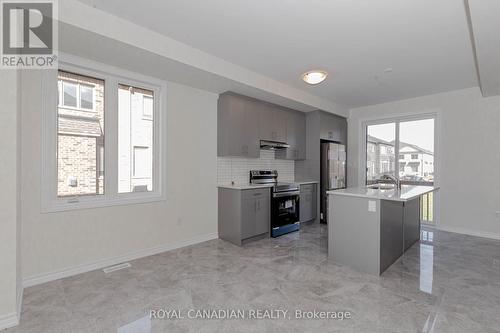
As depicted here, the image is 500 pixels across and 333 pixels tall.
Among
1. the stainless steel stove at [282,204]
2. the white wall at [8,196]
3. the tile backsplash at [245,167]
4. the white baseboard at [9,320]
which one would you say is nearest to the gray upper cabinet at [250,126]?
the tile backsplash at [245,167]

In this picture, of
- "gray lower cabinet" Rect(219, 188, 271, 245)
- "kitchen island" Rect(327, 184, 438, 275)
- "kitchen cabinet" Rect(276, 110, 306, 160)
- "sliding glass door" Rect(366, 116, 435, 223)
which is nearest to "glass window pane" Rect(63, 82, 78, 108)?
"gray lower cabinet" Rect(219, 188, 271, 245)

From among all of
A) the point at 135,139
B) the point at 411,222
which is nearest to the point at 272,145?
the point at 135,139

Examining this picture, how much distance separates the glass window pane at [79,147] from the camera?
2766mm

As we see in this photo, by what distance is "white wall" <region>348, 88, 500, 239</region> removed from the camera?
4.14 meters

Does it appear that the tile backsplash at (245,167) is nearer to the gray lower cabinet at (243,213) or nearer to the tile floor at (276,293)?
the gray lower cabinet at (243,213)

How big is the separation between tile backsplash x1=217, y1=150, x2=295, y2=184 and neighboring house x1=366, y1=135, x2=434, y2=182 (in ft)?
6.63

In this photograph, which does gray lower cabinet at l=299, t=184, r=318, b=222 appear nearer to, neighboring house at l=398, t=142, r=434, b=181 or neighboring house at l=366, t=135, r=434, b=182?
neighboring house at l=366, t=135, r=434, b=182

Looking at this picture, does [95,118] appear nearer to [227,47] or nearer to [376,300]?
[227,47]

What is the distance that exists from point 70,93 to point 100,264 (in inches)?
80.8

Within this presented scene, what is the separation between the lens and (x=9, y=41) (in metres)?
1.89

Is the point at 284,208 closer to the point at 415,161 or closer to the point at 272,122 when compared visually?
the point at 272,122

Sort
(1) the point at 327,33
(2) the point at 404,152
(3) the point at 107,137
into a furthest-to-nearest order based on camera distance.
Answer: (2) the point at 404,152, (3) the point at 107,137, (1) the point at 327,33

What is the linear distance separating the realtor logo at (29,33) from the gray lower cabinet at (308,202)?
4291 millimetres

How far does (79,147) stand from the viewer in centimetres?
289
